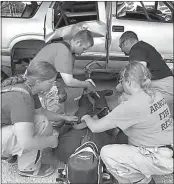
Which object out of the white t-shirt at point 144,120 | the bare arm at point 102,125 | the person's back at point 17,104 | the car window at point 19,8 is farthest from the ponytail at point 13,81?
the car window at point 19,8

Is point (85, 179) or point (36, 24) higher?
point (36, 24)

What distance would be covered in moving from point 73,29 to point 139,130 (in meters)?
2.83

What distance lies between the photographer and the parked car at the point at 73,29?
5180mm

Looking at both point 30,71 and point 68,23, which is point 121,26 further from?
point 30,71

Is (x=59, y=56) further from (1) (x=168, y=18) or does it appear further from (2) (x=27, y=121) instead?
(1) (x=168, y=18)

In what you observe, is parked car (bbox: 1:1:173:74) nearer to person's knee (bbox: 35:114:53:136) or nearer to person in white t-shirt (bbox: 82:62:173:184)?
person's knee (bbox: 35:114:53:136)

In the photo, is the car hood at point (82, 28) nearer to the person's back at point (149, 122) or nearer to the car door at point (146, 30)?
the car door at point (146, 30)

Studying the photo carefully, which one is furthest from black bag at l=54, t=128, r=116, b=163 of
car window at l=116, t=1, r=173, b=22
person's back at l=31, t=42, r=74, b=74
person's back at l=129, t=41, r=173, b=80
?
car window at l=116, t=1, r=173, b=22

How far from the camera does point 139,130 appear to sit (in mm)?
2754

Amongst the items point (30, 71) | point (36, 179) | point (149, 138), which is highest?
point (30, 71)

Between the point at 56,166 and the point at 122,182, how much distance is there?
761 mm

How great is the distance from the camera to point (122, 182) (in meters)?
2.90

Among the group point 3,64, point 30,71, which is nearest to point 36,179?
point 30,71

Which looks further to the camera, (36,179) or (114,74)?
(114,74)
